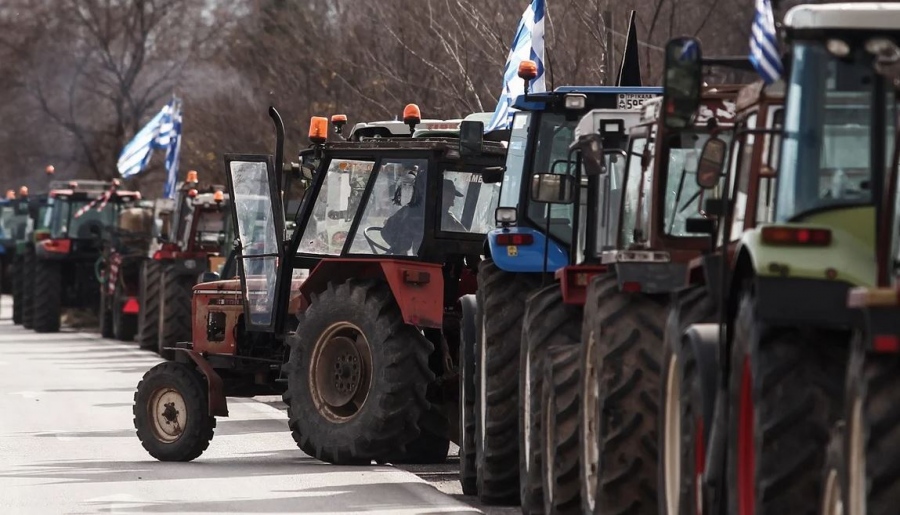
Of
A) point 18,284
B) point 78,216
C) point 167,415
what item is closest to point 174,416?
point 167,415

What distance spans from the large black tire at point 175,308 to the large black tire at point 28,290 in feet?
37.0

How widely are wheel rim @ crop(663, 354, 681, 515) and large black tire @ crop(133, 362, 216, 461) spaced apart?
A: 7558 millimetres

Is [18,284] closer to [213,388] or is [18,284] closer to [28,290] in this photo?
[28,290]

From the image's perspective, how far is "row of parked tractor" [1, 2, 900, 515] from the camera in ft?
25.2

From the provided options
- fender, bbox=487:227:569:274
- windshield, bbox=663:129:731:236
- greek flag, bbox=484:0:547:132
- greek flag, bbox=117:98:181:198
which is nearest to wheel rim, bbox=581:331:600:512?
windshield, bbox=663:129:731:236

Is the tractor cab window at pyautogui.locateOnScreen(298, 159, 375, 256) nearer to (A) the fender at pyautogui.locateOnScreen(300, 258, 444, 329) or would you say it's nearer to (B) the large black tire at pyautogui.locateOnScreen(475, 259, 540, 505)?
(A) the fender at pyautogui.locateOnScreen(300, 258, 444, 329)

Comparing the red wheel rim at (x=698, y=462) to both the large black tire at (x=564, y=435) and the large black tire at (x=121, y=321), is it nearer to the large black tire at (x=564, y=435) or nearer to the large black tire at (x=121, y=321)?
the large black tire at (x=564, y=435)

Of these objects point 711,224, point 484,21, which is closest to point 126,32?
point 484,21

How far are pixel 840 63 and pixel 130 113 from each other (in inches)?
2578

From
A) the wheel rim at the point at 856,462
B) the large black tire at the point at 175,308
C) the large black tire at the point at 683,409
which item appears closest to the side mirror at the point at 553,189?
the large black tire at the point at 683,409

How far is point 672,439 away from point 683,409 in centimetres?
68

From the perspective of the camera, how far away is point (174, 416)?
679 inches

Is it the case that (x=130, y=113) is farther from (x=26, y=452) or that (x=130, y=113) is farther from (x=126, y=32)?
(x=26, y=452)

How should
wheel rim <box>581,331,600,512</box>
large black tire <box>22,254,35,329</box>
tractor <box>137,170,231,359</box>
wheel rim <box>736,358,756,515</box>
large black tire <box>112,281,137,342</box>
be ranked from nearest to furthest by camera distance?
wheel rim <box>736,358,756,515</box> < wheel rim <box>581,331,600,512</box> < tractor <box>137,170,231,359</box> < large black tire <box>112,281,137,342</box> < large black tire <box>22,254,35,329</box>
